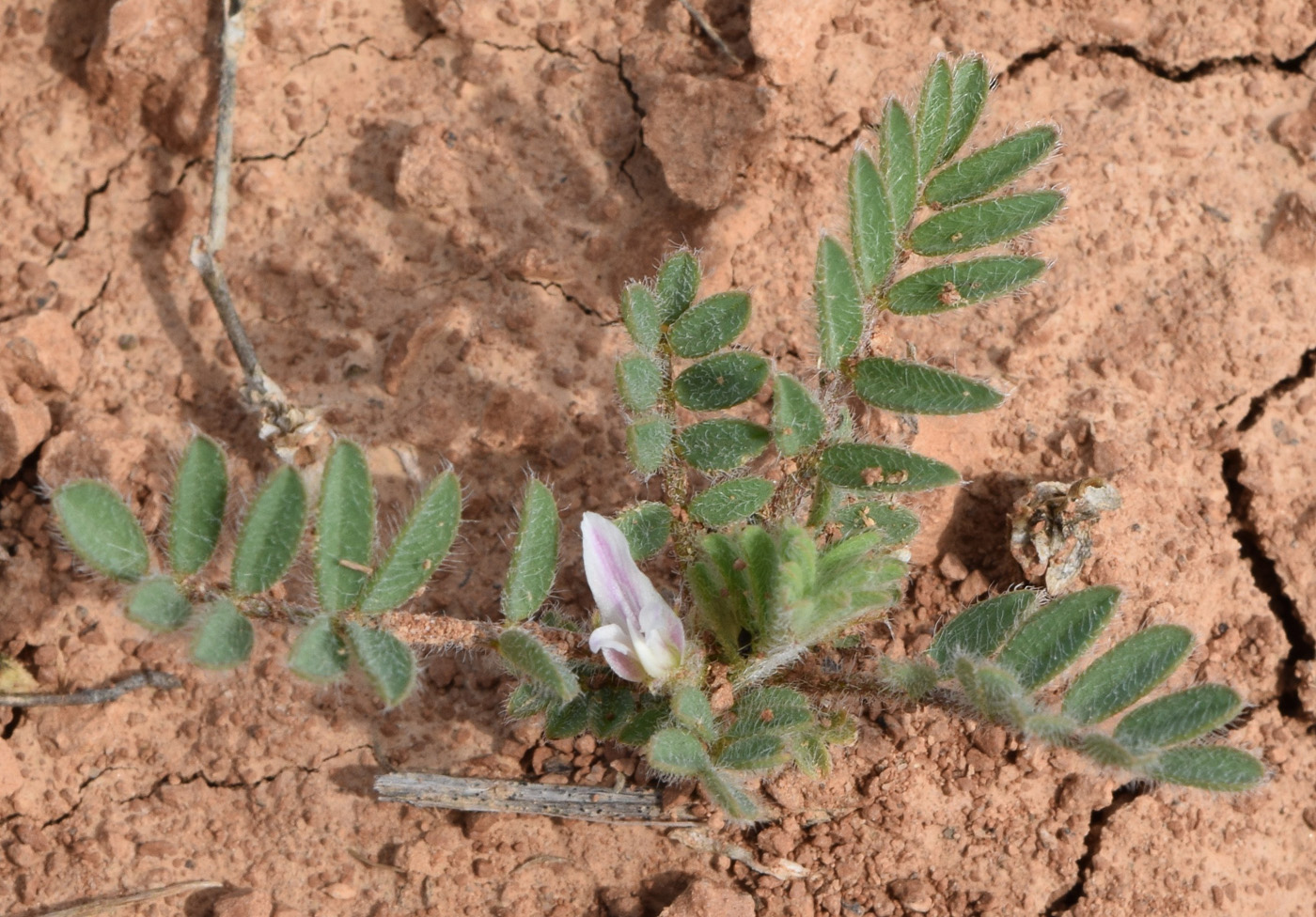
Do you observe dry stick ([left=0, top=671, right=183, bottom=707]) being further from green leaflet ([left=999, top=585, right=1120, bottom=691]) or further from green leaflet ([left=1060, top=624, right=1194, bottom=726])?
green leaflet ([left=1060, top=624, right=1194, bottom=726])

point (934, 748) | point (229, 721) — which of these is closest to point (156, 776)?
point (229, 721)

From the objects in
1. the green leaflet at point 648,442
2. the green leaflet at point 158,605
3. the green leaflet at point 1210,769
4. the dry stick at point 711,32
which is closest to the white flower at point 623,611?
the green leaflet at point 648,442

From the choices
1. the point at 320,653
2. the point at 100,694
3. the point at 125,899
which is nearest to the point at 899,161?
the point at 320,653

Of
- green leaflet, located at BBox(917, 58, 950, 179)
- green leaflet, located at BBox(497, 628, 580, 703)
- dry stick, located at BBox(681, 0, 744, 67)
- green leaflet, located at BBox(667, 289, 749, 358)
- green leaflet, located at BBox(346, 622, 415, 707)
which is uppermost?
dry stick, located at BBox(681, 0, 744, 67)

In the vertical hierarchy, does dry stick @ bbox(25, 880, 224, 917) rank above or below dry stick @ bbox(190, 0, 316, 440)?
below

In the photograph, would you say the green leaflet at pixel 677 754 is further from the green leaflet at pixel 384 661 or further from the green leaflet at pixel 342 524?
the green leaflet at pixel 342 524

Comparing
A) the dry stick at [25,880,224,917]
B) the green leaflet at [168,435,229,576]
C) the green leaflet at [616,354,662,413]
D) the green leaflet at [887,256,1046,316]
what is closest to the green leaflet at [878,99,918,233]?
the green leaflet at [887,256,1046,316]
